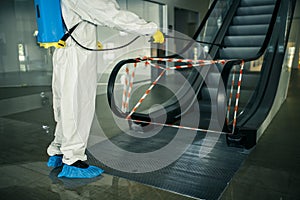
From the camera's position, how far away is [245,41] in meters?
5.41

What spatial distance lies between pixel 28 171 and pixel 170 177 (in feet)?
4.89

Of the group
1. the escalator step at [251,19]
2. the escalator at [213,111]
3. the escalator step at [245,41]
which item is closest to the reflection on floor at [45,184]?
the escalator at [213,111]

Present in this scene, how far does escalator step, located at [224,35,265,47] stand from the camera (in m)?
5.27

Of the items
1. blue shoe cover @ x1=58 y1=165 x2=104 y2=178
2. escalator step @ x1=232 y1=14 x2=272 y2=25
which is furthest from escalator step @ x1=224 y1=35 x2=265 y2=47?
blue shoe cover @ x1=58 y1=165 x2=104 y2=178

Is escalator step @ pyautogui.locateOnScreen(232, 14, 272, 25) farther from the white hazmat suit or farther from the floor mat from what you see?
the white hazmat suit

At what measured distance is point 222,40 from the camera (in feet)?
18.4

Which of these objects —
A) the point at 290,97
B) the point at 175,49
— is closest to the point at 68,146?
the point at 290,97

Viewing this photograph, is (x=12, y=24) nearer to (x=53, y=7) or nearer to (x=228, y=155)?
(x=53, y=7)

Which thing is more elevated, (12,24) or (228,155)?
(12,24)

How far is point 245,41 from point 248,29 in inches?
14.2

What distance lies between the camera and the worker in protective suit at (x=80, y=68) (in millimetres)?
2379

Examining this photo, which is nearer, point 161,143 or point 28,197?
point 28,197

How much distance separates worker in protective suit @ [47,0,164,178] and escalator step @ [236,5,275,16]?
13.4ft

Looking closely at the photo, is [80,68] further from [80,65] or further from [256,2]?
[256,2]
